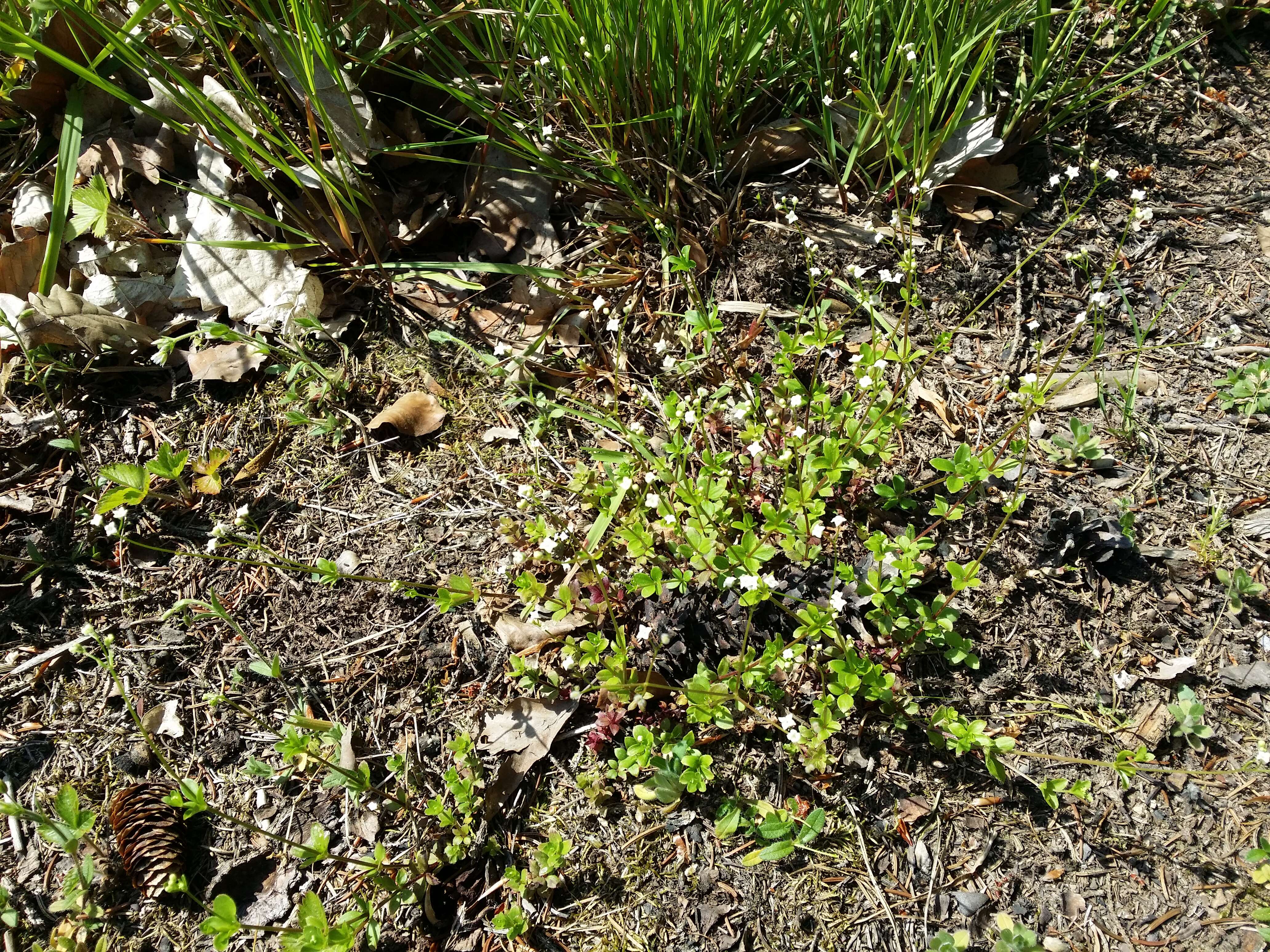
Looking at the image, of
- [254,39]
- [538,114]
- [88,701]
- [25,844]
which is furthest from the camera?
[538,114]

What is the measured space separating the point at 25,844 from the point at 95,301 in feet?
5.78

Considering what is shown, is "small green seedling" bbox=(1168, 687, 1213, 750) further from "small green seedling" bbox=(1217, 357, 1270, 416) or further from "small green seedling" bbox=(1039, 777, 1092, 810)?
"small green seedling" bbox=(1217, 357, 1270, 416)

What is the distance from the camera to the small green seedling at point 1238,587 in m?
2.07

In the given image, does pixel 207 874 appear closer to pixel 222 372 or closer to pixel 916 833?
pixel 222 372

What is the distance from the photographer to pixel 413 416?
103 inches

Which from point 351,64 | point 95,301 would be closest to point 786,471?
point 351,64

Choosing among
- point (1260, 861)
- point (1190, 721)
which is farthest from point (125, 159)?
point (1260, 861)

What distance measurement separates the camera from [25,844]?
211 cm

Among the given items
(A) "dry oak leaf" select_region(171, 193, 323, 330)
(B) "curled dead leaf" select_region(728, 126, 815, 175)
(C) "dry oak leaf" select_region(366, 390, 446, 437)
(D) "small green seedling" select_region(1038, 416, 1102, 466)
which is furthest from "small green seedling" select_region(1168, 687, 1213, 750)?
(A) "dry oak leaf" select_region(171, 193, 323, 330)

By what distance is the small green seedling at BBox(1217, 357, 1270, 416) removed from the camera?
7.46ft

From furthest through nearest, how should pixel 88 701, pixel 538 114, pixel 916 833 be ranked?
1. pixel 538 114
2. pixel 88 701
3. pixel 916 833

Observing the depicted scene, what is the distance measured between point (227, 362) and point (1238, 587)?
10.3 feet

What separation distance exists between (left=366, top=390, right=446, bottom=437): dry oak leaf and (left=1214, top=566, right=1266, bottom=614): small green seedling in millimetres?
2324

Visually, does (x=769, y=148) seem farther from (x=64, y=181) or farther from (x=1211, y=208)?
(x=64, y=181)
